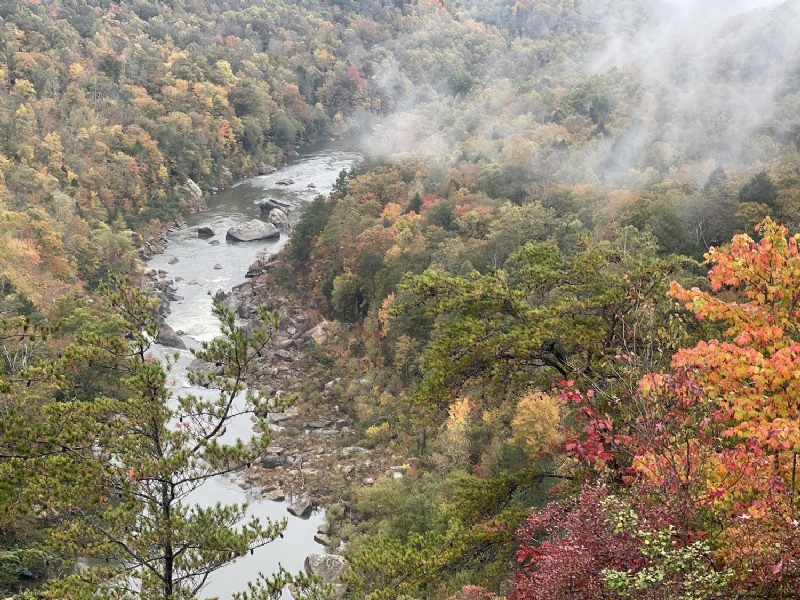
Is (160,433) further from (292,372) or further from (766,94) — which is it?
(766,94)

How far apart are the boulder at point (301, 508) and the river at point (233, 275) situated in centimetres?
25

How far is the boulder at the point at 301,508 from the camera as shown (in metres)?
32.1

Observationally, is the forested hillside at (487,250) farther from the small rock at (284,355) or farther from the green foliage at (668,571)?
the small rock at (284,355)

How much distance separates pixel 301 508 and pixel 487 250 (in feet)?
60.0

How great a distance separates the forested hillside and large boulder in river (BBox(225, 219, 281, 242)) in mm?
8628

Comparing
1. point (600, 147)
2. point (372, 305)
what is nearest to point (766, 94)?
point (600, 147)

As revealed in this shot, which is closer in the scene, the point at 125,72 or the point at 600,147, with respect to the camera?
the point at 600,147

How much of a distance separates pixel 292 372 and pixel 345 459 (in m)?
10.8

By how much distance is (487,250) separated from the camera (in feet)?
137

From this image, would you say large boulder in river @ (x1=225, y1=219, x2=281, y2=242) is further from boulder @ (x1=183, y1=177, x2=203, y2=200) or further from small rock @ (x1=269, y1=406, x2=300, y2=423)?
small rock @ (x1=269, y1=406, x2=300, y2=423)

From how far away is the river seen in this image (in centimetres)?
2923

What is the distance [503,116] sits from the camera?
8438 cm

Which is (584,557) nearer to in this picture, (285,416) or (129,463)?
(129,463)

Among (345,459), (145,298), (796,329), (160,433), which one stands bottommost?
(345,459)
